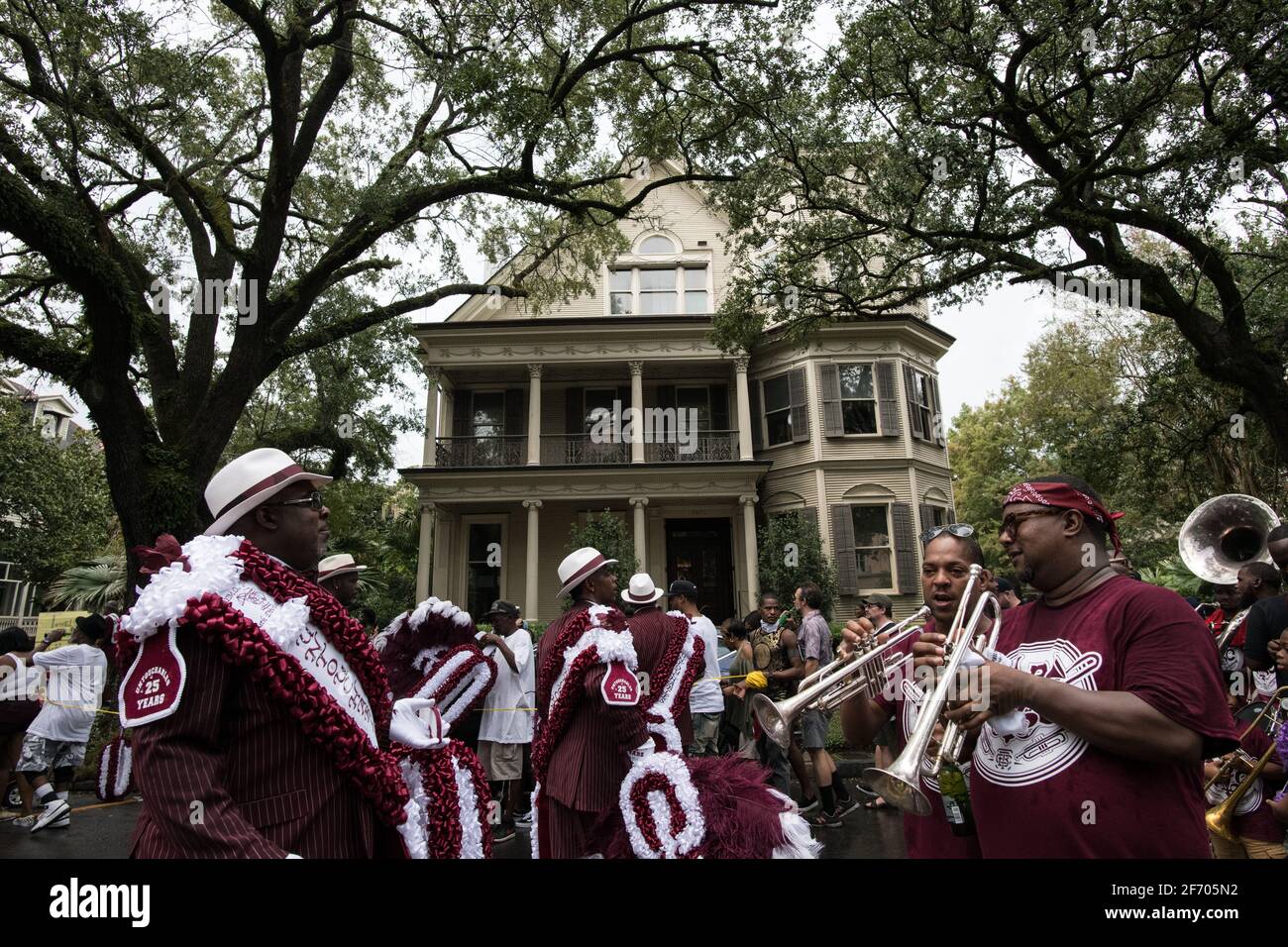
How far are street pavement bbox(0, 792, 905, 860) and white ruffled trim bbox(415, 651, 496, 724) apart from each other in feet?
4.75

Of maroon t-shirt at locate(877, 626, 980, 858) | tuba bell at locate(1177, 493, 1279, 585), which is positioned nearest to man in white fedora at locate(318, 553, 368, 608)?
maroon t-shirt at locate(877, 626, 980, 858)

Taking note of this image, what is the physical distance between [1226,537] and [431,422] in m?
18.8

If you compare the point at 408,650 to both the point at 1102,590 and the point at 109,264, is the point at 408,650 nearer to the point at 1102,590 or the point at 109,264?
the point at 1102,590

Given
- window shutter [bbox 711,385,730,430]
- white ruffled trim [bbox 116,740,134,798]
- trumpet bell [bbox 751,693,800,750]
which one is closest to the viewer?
trumpet bell [bbox 751,693,800,750]

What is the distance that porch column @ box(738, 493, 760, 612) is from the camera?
20266mm

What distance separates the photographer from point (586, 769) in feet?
13.5

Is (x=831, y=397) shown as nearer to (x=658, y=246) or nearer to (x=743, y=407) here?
(x=743, y=407)

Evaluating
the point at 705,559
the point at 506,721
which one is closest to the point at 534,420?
the point at 705,559

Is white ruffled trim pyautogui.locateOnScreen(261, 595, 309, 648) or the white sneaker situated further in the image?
the white sneaker

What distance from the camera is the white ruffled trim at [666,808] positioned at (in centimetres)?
360

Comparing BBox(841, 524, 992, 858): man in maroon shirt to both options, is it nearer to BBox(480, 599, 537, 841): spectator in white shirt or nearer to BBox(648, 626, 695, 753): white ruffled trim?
BBox(648, 626, 695, 753): white ruffled trim

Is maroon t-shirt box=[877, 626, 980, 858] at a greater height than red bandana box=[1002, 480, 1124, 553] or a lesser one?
lesser

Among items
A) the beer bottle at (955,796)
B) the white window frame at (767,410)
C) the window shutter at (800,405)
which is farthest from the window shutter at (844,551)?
the beer bottle at (955,796)
